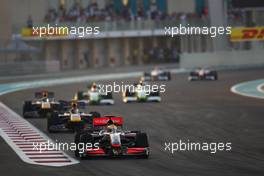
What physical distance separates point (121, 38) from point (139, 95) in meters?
34.5

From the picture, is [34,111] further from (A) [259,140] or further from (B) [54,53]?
(B) [54,53]

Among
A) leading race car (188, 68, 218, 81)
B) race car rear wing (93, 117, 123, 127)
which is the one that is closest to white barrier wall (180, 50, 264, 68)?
leading race car (188, 68, 218, 81)

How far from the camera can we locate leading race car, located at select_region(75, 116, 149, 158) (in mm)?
18047

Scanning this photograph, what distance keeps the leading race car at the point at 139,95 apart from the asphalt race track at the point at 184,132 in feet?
1.61

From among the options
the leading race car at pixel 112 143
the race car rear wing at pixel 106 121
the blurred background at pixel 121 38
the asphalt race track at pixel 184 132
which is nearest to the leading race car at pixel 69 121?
the asphalt race track at pixel 184 132

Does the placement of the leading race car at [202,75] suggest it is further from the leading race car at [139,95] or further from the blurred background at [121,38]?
the leading race car at [139,95]

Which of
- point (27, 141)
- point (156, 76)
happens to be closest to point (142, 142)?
point (27, 141)

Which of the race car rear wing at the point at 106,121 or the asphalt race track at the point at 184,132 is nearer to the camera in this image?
the asphalt race track at the point at 184,132

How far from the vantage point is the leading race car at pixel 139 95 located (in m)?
33.8

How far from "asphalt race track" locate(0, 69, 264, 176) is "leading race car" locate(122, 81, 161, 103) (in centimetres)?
49

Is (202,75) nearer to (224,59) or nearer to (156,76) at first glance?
(156,76)

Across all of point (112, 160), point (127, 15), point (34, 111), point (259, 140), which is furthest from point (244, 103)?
point (127, 15)

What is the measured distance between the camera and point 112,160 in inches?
701

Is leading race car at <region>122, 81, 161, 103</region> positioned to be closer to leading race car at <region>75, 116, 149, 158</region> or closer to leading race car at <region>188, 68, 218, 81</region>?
leading race car at <region>75, 116, 149, 158</region>
